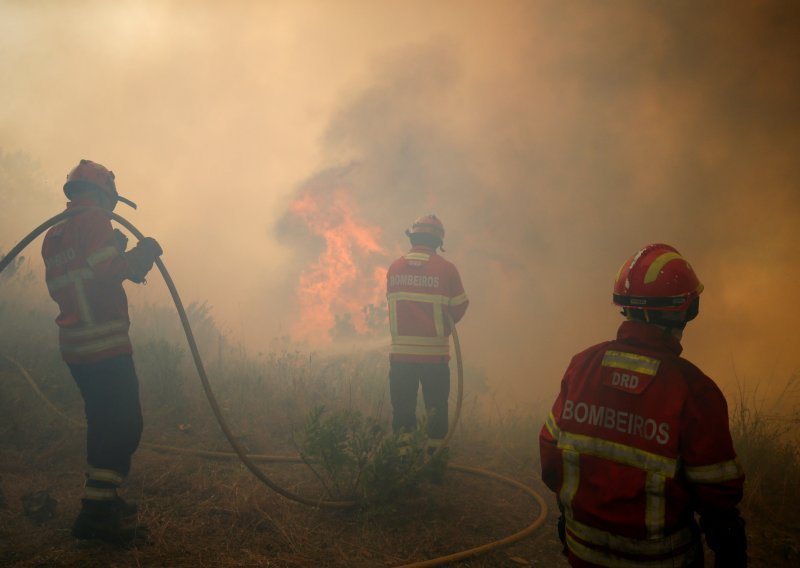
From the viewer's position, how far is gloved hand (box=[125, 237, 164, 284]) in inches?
146

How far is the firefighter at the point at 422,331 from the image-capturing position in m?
5.12

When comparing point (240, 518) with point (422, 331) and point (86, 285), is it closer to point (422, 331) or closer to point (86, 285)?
point (86, 285)

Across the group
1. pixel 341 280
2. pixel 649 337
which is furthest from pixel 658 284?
pixel 341 280

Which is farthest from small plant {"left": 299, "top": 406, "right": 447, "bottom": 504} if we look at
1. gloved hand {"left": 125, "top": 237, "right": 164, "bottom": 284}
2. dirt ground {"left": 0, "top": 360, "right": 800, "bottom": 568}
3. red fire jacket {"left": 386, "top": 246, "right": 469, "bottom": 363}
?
gloved hand {"left": 125, "top": 237, "right": 164, "bottom": 284}

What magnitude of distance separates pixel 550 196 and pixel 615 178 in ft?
7.93

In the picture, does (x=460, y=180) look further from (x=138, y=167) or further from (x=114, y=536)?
(x=114, y=536)

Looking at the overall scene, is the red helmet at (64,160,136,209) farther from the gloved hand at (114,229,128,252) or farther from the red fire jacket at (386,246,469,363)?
the red fire jacket at (386,246,469,363)

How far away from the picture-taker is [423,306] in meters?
5.18

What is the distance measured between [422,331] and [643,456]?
337 cm

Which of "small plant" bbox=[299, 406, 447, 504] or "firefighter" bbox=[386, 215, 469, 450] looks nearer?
"small plant" bbox=[299, 406, 447, 504]

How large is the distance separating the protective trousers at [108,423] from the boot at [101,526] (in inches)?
2.6

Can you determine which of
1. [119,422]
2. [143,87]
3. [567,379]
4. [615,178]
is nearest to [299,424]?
[119,422]

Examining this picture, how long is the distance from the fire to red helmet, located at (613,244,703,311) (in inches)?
363

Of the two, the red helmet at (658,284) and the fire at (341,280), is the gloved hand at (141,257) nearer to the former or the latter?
the red helmet at (658,284)
